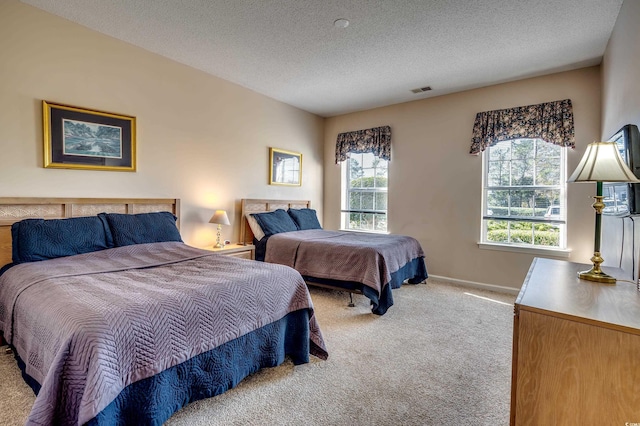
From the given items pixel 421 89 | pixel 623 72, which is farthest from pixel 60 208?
pixel 623 72

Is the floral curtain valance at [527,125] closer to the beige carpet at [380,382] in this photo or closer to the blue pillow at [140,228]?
the beige carpet at [380,382]

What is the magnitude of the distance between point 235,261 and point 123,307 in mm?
1039

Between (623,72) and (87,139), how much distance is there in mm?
4544

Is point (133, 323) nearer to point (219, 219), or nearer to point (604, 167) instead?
point (604, 167)

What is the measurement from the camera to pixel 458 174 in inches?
173

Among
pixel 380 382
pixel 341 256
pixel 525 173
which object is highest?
pixel 525 173

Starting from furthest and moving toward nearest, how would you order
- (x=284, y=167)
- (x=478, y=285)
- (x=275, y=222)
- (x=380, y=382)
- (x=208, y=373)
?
(x=284, y=167)
(x=275, y=222)
(x=478, y=285)
(x=380, y=382)
(x=208, y=373)

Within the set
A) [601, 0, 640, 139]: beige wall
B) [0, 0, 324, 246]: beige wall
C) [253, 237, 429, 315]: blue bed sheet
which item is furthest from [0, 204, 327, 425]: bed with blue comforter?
[601, 0, 640, 139]: beige wall

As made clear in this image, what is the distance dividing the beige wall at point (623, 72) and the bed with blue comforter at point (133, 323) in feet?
8.43

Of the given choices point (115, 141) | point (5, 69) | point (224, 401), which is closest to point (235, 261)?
point (224, 401)

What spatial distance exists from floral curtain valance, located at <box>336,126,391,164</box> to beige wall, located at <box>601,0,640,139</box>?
2.58 meters

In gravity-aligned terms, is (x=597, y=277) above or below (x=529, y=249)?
above

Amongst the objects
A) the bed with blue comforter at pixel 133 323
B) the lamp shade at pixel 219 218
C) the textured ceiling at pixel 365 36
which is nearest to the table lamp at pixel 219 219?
the lamp shade at pixel 219 218

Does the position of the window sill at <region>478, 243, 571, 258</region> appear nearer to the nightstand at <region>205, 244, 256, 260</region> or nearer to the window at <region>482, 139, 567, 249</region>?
the window at <region>482, 139, 567, 249</region>
